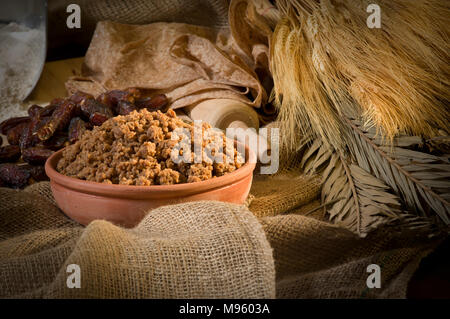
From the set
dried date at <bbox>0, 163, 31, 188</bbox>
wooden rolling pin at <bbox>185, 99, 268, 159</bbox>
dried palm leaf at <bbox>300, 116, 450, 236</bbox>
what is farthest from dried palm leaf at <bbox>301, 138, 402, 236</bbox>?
dried date at <bbox>0, 163, 31, 188</bbox>

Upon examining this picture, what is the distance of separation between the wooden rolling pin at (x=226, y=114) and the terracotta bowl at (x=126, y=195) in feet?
1.65

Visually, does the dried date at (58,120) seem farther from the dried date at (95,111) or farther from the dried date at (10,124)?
the dried date at (10,124)

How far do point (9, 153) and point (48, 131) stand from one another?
0.18 metres

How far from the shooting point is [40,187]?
49.7 inches

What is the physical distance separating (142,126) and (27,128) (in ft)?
1.83

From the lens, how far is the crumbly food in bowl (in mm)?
1031

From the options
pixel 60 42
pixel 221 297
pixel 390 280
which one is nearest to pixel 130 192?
pixel 221 297

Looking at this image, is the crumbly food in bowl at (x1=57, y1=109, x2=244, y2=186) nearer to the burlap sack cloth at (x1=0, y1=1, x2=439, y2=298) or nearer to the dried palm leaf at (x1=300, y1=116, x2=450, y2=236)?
the burlap sack cloth at (x1=0, y1=1, x2=439, y2=298)

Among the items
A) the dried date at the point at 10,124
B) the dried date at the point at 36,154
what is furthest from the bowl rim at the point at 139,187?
the dried date at the point at 10,124

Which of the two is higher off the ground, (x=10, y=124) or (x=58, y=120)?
(x=58, y=120)

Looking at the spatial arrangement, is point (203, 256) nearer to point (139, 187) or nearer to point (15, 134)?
point (139, 187)

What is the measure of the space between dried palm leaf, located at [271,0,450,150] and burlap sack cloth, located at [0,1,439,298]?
365 millimetres

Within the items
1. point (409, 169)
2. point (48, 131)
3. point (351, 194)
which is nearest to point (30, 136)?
point (48, 131)

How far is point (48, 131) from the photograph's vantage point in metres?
1.42
